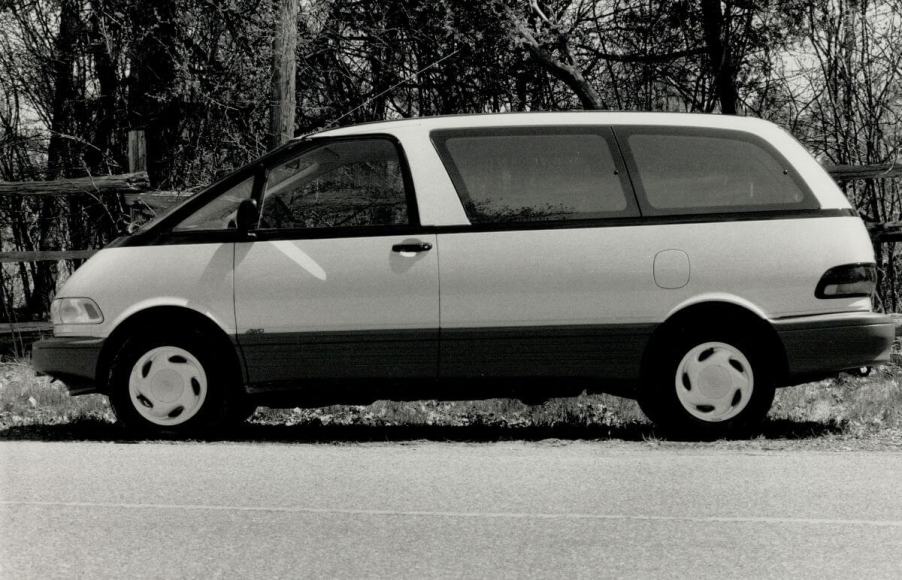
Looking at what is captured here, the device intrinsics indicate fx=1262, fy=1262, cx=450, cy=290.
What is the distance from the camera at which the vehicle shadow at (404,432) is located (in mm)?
8203

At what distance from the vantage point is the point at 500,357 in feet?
25.4

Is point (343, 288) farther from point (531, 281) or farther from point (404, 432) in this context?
point (404, 432)

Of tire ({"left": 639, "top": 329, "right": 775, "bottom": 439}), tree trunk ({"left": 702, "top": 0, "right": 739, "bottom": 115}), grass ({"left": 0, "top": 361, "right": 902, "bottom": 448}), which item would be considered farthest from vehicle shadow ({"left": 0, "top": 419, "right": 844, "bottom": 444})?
tree trunk ({"left": 702, "top": 0, "right": 739, "bottom": 115})

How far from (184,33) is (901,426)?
32.8 ft

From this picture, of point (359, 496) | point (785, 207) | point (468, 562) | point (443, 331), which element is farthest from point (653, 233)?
point (468, 562)

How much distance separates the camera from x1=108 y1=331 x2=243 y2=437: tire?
791cm

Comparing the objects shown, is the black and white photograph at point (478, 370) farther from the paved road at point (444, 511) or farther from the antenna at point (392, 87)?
the antenna at point (392, 87)

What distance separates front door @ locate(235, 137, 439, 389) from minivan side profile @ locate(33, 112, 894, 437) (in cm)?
1

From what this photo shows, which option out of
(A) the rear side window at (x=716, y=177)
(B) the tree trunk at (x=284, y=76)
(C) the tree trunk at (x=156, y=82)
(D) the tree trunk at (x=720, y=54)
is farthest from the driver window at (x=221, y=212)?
(D) the tree trunk at (x=720, y=54)

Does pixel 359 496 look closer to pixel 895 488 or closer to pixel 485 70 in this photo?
pixel 895 488

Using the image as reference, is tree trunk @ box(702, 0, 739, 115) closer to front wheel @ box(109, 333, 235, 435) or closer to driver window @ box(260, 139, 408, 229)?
driver window @ box(260, 139, 408, 229)

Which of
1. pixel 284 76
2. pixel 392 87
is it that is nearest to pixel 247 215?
pixel 284 76

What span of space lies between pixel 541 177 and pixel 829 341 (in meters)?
2.01

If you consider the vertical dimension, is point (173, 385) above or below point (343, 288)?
below
